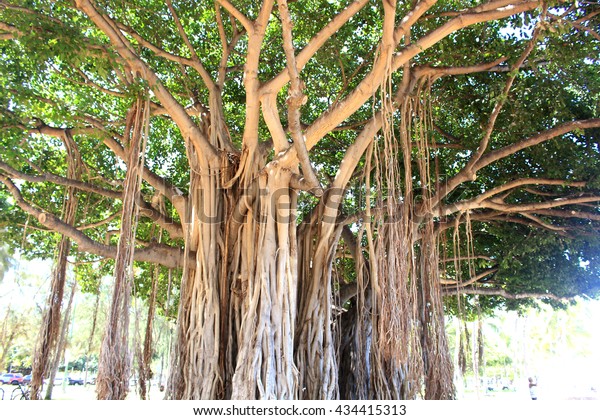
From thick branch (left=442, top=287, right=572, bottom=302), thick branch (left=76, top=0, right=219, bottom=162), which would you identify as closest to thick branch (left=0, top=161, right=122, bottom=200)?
thick branch (left=76, top=0, right=219, bottom=162)

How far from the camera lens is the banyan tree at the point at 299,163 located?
3.30 meters

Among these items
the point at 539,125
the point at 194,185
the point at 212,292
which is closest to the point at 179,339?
the point at 212,292

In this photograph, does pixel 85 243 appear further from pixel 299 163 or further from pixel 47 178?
pixel 299 163

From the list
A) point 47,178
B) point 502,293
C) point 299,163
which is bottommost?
point 502,293

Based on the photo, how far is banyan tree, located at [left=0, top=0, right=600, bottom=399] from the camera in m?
3.30

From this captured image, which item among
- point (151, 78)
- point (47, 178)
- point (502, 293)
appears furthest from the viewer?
point (502, 293)

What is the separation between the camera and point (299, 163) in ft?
13.2

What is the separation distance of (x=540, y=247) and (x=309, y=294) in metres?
3.31

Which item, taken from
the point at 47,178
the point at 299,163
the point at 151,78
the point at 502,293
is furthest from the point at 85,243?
the point at 502,293

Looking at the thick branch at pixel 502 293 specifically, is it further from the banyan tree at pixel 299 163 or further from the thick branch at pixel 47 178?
the thick branch at pixel 47 178

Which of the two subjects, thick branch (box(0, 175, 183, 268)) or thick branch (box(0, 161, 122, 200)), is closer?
thick branch (box(0, 175, 183, 268))

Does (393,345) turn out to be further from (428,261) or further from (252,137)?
(252,137)

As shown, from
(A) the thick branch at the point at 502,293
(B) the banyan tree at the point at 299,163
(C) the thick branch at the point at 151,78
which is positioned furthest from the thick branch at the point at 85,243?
(A) the thick branch at the point at 502,293

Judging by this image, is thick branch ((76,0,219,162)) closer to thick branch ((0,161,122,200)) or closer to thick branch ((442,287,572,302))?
thick branch ((0,161,122,200))
